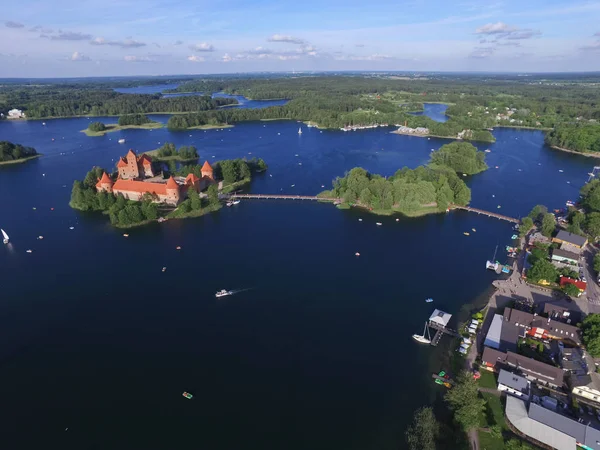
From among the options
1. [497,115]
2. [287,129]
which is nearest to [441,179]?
[287,129]

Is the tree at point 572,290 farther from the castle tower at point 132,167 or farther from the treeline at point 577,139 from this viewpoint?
the treeline at point 577,139

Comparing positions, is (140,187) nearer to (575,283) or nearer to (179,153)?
(179,153)

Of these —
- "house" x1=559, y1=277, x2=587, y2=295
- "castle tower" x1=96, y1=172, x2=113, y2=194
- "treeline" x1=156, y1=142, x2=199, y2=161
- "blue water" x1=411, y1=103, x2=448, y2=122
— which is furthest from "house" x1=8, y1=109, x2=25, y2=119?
"house" x1=559, y1=277, x2=587, y2=295

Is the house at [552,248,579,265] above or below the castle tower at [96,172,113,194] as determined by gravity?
below

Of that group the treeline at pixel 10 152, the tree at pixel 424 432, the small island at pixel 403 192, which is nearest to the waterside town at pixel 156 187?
the small island at pixel 403 192

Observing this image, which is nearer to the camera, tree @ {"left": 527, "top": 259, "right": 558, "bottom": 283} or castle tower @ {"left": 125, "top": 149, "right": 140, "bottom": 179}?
tree @ {"left": 527, "top": 259, "right": 558, "bottom": 283}

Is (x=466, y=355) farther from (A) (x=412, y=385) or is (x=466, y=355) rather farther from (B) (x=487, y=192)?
(B) (x=487, y=192)

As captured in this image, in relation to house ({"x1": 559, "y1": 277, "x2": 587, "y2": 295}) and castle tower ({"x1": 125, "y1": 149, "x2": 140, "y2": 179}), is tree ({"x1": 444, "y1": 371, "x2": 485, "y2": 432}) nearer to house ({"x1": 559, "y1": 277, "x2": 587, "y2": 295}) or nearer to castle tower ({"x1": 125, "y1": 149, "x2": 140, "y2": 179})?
house ({"x1": 559, "y1": 277, "x2": 587, "y2": 295})

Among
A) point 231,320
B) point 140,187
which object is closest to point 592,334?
point 231,320
